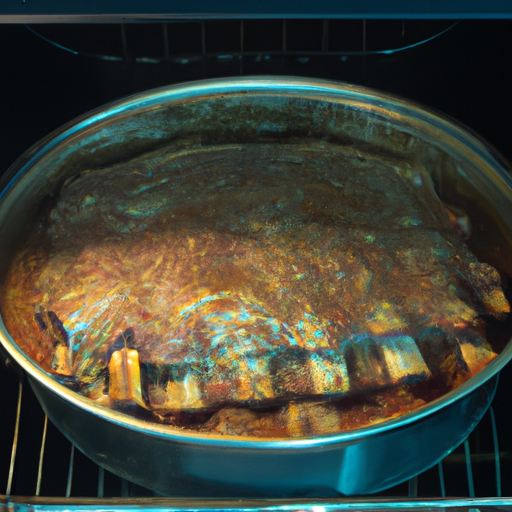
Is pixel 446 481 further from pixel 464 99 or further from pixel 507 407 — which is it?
pixel 464 99

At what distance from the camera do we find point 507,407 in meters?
0.68

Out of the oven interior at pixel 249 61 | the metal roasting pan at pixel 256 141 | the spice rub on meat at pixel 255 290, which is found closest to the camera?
the metal roasting pan at pixel 256 141

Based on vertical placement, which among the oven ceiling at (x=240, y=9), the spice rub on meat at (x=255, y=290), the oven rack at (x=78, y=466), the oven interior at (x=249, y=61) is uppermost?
the oven ceiling at (x=240, y=9)

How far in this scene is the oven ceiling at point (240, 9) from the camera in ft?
1.69

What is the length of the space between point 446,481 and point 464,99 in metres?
0.49

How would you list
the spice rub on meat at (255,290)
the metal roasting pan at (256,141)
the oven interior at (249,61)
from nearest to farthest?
the metal roasting pan at (256,141) < the spice rub on meat at (255,290) < the oven interior at (249,61)

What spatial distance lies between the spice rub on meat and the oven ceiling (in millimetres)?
285

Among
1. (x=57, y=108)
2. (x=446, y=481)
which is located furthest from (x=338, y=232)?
(x=57, y=108)

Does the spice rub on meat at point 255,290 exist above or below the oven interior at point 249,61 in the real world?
below

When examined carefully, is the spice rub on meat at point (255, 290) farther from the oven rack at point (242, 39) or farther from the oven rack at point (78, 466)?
the oven rack at point (242, 39)

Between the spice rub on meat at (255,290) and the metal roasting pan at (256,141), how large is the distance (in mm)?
23

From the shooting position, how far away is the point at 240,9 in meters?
0.52

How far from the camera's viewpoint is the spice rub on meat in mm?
626

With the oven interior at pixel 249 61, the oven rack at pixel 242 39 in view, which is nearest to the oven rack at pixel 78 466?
the oven interior at pixel 249 61
